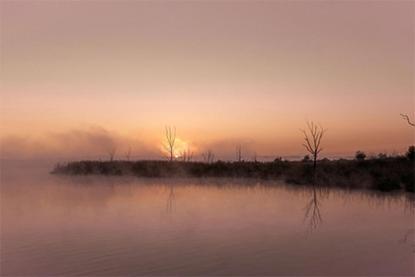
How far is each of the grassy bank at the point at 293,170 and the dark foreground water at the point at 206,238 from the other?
773 cm

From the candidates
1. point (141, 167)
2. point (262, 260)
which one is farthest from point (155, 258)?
point (141, 167)

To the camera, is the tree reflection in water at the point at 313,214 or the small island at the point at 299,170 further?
the small island at the point at 299,170

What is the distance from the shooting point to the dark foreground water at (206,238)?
22.1ft

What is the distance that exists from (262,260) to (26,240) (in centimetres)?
431

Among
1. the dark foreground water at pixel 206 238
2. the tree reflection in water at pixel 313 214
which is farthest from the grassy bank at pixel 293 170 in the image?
the dark foreground water at pixel 206 238

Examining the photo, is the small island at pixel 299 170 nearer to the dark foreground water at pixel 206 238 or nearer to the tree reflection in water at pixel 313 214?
the tree reflection in water at pixel 313 214

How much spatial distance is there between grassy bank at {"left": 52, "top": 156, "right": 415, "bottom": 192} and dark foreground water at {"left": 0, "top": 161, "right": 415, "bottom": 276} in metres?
7.73

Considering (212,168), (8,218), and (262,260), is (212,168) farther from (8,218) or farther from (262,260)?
(262,260)

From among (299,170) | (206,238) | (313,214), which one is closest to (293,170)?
(299,170)

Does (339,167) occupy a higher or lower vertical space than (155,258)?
higher

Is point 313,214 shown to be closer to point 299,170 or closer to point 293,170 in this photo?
point 299,170

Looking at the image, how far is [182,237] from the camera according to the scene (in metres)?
9.02

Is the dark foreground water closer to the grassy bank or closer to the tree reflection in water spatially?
the tree reflection in water

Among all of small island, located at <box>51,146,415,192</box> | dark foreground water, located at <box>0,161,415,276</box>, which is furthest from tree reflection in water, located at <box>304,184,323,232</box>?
small island, located at <box>51,146,415,192</box>
